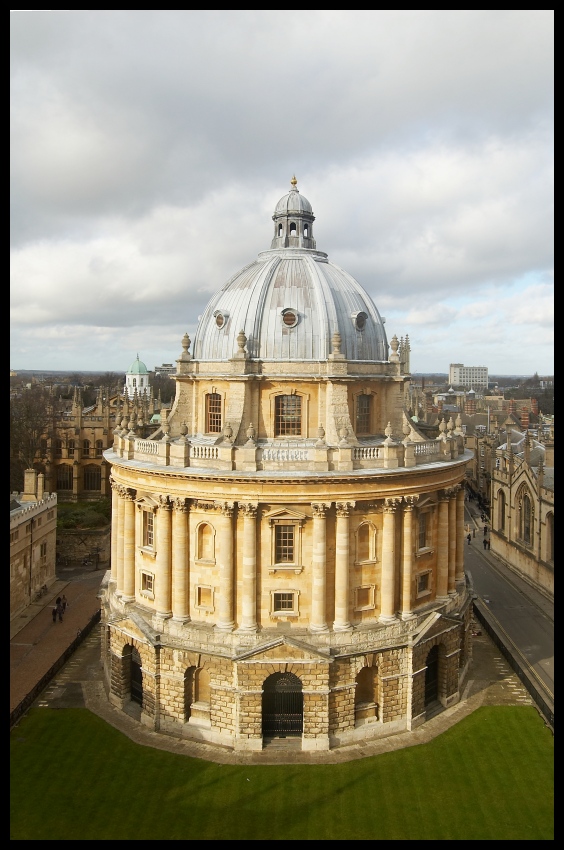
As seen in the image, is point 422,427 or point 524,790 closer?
point 524,790

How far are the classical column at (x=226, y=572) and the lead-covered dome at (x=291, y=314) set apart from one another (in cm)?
862

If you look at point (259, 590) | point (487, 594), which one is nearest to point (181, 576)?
point (259, 590)

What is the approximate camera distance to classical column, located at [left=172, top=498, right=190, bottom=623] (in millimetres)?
30453

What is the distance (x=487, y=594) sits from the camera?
48.9m

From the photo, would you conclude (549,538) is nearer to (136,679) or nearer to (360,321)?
(360,321)

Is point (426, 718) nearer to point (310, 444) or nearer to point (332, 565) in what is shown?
point (332, 565)

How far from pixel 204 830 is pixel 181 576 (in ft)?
34.5

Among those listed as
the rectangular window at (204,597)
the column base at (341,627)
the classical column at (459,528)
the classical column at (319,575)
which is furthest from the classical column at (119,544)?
the classical column at (459,528)

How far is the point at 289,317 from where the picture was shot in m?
32.8

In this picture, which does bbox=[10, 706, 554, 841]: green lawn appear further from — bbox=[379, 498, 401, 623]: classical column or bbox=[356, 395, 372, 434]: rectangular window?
bbox=[356, 395, 372, 434]: rectangular window

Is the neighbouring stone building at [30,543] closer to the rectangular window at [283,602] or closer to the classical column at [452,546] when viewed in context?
the rectangular window at [283,602]

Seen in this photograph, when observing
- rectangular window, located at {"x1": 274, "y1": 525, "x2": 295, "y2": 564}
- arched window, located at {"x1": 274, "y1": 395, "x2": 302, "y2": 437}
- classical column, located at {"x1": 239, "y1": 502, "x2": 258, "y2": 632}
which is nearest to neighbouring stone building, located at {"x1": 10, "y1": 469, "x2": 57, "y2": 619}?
classical column, located at {"x1": 239, "y1": 502, "x2": 258, "y2": 632}

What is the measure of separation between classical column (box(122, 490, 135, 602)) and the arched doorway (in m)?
8.71

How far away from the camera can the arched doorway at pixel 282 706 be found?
29125 millimetres
